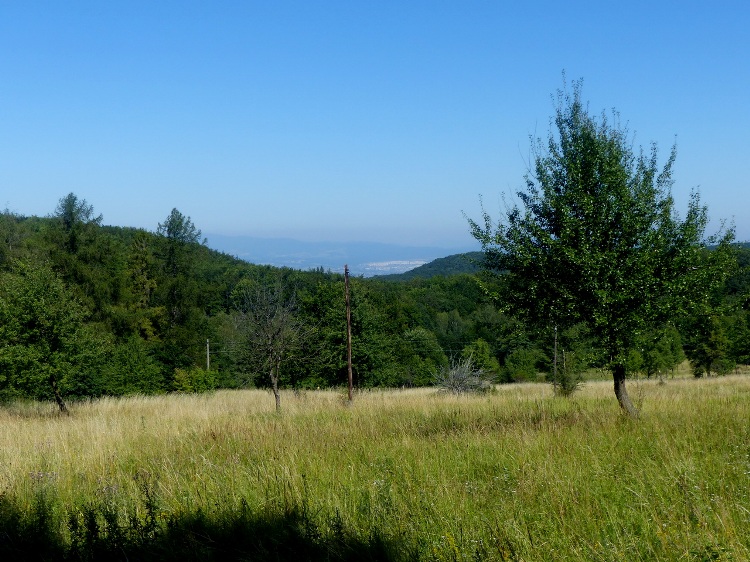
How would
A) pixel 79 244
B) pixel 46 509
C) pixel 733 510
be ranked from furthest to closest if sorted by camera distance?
pixel 79 244
pixel 46 509
pixel 733 510

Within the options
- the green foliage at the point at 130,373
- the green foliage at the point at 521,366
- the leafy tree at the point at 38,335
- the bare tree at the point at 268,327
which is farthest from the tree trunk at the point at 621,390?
the green foliage at the point at 521,366

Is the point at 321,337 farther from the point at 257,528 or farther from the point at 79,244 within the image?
the point at 257,528

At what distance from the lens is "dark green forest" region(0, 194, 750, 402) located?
1677 centimetres

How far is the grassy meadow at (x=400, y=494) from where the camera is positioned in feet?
13.0

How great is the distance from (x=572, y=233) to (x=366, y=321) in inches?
992

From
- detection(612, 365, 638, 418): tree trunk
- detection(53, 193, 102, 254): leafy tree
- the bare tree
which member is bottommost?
detection(612, 365, 638, 418): tree trunk

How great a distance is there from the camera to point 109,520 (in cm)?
471

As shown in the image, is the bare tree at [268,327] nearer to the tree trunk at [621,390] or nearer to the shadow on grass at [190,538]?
the tree trunk at [621,390]

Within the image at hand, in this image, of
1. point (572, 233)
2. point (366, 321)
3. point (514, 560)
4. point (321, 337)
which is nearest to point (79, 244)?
point (321, 337)

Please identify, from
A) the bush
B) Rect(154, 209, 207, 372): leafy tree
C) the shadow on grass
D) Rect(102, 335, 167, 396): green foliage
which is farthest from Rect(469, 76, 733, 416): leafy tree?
Rect(154, 209, 207, 372): leafy tree

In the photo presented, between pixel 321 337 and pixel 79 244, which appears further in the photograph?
pixel 79 244

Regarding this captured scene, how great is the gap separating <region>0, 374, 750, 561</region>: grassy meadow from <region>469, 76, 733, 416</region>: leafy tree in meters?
1.64

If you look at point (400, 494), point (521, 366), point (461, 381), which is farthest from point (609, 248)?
point (521, 366)

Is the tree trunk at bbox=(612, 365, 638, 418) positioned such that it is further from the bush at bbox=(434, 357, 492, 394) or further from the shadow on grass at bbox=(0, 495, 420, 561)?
the bush at bbox=(434, 357, 492, 394)
